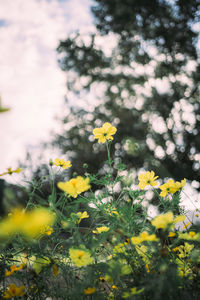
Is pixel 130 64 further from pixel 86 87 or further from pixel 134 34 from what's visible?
pixel 86 87

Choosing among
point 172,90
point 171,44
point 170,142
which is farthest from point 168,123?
point 171,44

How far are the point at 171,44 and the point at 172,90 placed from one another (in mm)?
1712

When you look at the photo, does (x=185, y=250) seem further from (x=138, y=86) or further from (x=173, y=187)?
(x=138, y=86)

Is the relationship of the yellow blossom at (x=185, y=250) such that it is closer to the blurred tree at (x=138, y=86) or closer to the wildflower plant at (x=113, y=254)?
the wildflower plant at (x=113, y=254)

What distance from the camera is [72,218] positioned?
0.94 m

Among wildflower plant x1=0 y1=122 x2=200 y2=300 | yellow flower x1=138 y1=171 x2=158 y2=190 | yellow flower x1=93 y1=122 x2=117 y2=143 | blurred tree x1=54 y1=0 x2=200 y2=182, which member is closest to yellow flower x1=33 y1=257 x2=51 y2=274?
wildflower plant x1=0 y1=122 x2=200 y2=300

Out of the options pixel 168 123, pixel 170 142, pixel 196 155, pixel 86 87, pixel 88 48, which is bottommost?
pixel 196 155

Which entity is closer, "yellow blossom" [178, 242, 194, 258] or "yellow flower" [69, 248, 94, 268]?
"yellow flower" [69, 248, 94, 268]

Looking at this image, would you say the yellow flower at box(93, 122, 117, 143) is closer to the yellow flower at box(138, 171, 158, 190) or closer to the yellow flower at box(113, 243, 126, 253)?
the yellow flower at box(138, 171, 158, 190)

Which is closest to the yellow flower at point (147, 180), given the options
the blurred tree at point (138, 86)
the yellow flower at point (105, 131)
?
the yellow flower at point (105, 131)

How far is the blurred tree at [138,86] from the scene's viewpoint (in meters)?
7.75

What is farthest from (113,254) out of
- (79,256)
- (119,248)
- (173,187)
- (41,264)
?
(173,187)

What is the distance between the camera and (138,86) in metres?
9.41

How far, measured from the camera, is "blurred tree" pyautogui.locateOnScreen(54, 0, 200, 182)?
7.75m
